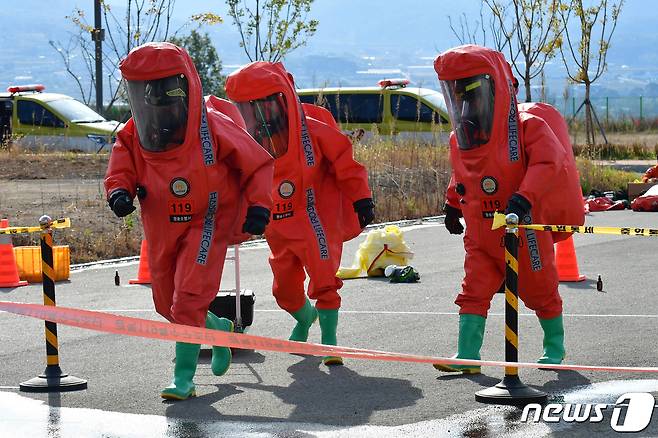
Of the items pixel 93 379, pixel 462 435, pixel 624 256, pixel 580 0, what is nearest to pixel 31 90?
pixel 580 0

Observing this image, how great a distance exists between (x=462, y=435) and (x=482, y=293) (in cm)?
203

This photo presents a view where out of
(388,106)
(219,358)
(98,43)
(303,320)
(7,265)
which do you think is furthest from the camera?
(98,43)

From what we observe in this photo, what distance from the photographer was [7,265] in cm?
1428

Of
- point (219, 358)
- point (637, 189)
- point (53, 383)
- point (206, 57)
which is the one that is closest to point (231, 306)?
point (219, 358)

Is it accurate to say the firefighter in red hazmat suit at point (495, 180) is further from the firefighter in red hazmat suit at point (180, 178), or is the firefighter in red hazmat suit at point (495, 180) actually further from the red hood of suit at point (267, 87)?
the firefighter in red hazmat suit at point (180, 178)

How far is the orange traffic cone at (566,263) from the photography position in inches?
555

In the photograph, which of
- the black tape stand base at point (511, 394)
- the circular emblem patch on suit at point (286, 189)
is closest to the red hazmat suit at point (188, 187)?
the circular emblem patch on suit at point (286, 189)

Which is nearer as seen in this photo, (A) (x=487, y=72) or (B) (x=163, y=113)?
(B) (x=163, y=113)

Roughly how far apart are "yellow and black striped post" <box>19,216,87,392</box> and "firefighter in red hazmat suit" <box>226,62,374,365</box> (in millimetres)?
1677

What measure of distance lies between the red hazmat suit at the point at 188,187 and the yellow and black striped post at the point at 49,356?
1.87ft

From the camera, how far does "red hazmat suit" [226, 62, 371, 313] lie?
33.4ft

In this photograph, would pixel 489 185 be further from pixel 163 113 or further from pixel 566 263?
pixel 566 263

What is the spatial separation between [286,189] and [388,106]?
22160 mm

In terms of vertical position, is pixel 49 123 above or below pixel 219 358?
above
